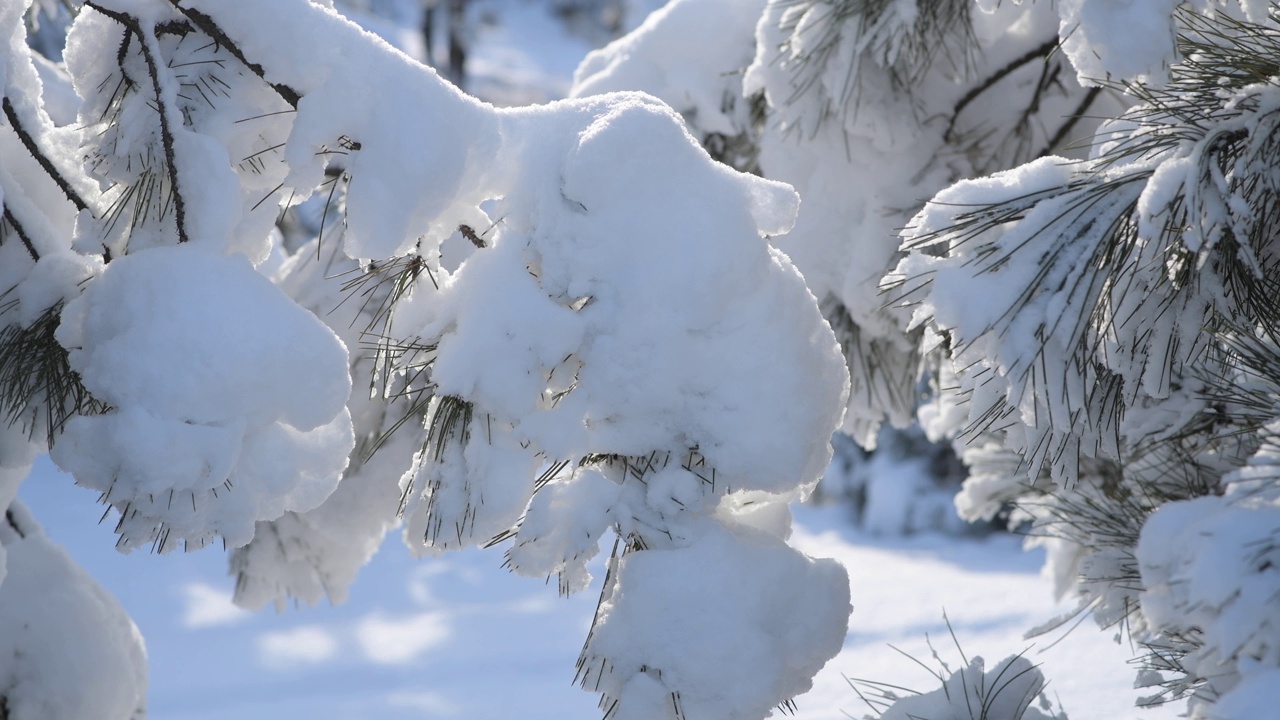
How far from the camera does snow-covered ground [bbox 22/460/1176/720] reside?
420 cm

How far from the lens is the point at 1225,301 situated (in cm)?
139

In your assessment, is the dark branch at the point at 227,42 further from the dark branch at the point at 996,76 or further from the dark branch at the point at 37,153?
→ the dark branch at the point at 996,76

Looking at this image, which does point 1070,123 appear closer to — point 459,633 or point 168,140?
point 168,140

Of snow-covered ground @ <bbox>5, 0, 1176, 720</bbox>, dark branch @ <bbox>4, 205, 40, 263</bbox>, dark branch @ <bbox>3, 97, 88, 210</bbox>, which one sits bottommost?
snow-covered ground @ <bbox>5, 0, 1176, 720</bbox>

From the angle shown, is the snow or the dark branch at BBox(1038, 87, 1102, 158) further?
the dark branch at BBox(1038, 87, 1102, 158)

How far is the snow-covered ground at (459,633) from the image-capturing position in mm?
4203

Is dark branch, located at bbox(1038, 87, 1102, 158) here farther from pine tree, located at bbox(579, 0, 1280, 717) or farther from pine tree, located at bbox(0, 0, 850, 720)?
pine tree, located at bbox(0, 0, 850, 720)

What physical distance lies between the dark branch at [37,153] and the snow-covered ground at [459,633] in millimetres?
2412

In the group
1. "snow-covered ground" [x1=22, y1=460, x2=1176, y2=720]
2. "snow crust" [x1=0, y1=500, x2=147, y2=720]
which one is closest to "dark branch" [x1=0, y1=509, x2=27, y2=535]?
"snow crust" [x1=0, y1=500, x2=147, y2=720]

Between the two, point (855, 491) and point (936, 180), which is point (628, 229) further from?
point (855, 491)

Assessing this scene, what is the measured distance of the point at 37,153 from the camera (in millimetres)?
1464

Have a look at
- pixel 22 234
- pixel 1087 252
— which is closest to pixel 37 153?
pixel 22 234

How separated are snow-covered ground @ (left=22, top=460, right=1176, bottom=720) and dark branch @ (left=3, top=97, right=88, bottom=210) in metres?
2.41

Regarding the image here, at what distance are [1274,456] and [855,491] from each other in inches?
242
